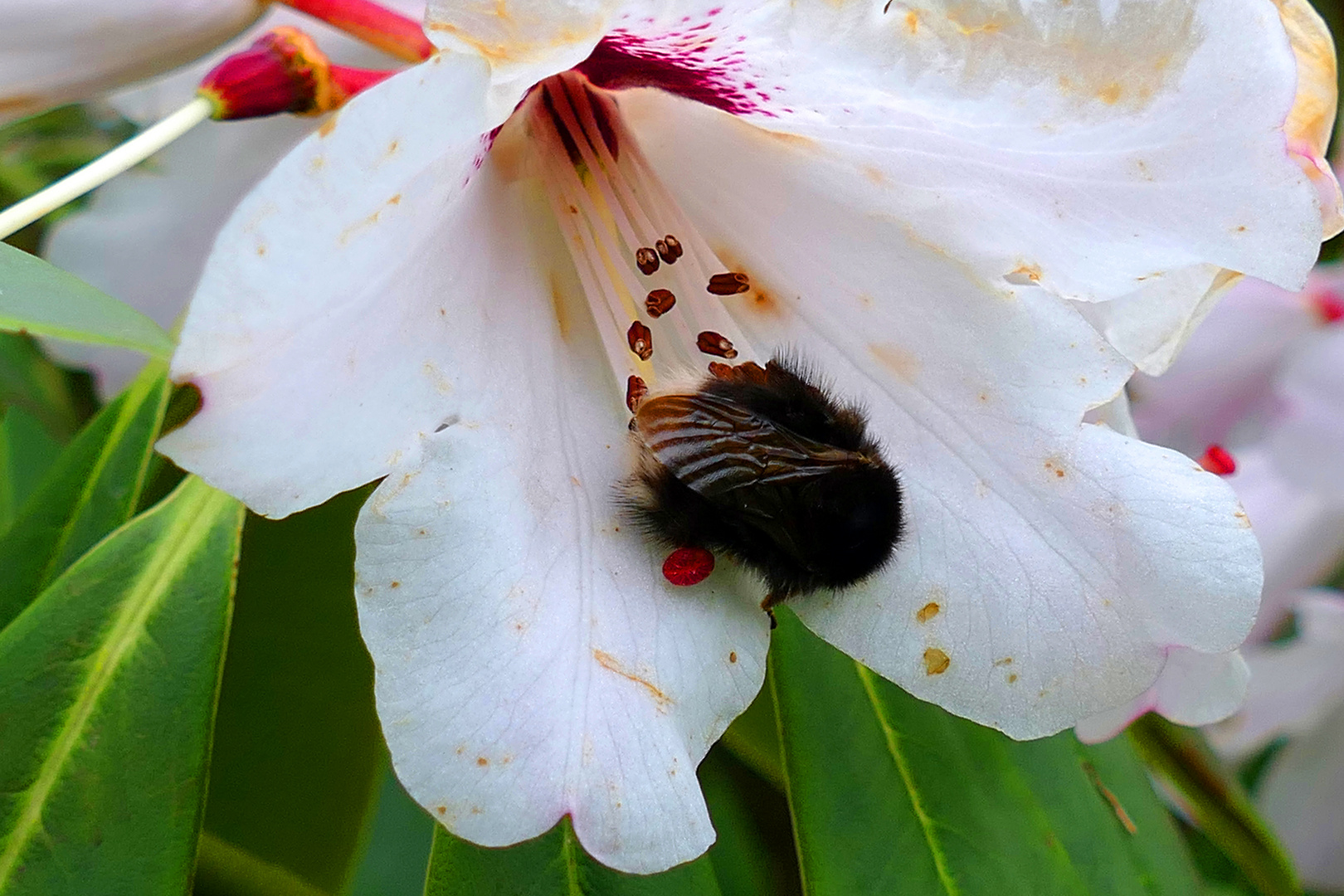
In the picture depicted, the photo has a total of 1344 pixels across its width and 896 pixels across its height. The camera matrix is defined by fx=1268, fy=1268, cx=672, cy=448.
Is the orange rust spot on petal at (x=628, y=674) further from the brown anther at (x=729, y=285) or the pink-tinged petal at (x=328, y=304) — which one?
the brown anther at (x=729, y=285)

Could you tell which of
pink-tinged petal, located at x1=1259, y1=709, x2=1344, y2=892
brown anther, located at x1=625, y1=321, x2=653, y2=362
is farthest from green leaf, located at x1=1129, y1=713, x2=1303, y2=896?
pink-tinged petal, located at x1=1259, y1=709, x2=1344, y2=892

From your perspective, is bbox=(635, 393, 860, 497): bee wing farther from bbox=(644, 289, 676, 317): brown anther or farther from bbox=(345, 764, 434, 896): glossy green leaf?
bbox=(345, 764, 434, 896): glossy green leaf

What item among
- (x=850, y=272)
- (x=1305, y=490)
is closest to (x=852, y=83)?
(x=850, y=272)

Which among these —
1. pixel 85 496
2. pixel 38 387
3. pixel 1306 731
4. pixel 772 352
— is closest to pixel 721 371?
pixel 772 352

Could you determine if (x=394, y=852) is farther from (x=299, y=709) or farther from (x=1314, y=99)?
(x=1314, y=99)

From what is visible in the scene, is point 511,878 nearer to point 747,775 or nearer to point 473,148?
point 473,148

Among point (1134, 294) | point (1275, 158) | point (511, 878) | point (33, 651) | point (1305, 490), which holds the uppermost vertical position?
point (1275, 158)
